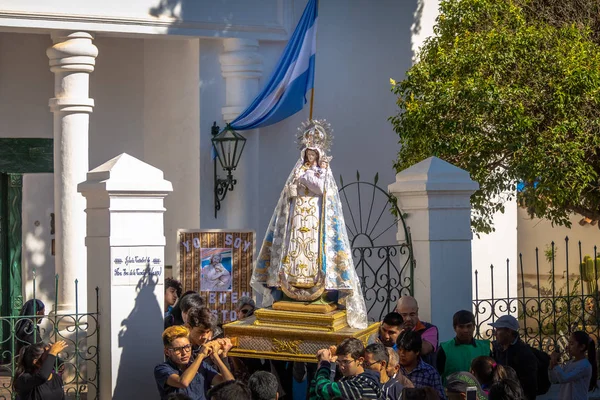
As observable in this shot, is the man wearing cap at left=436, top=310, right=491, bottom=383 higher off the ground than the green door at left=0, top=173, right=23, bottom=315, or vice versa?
the green door at left=0, top=173, right=23, bottom=315

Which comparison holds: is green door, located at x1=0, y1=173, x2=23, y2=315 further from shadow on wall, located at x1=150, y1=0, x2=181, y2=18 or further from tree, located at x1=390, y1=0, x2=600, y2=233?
tree, located at x1=390, y1=0, x2=600, y2=233

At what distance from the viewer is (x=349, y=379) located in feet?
20.2

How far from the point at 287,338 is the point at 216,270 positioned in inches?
121

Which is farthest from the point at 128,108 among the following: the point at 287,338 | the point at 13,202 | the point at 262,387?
the point at 262,387

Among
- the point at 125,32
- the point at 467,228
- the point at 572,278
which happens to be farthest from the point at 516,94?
the point at 572,278

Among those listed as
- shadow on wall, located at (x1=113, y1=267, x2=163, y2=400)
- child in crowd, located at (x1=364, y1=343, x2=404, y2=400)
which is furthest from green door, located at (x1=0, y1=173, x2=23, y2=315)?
child in crowd, located at (x1=364, y1=343, x2=404, y2=400)

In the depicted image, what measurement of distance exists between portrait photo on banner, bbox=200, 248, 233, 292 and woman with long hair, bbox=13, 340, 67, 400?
372cm

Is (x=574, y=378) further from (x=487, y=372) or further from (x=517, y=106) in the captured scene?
(x=517, y=106)

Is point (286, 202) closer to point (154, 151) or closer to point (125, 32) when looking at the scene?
point (125, 32)

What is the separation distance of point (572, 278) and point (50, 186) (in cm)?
863

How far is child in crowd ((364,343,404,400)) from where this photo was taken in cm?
613

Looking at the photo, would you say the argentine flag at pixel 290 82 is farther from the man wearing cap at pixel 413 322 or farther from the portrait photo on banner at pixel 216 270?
the man wearing cap at pixel 413 322

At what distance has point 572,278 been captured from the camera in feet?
57.8

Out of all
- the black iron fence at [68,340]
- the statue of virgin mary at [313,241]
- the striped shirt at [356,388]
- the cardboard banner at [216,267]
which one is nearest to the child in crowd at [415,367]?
the striped shirt at [356,388]
